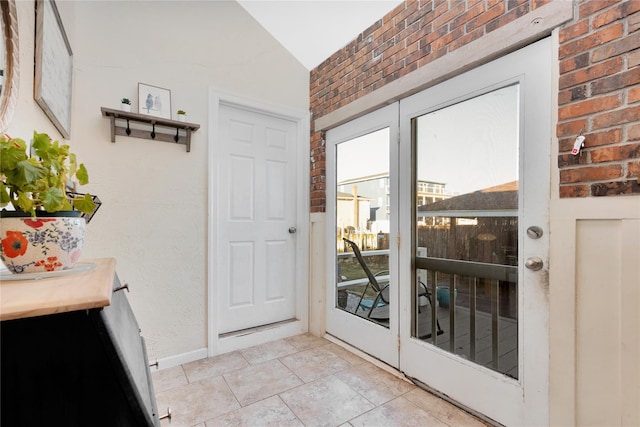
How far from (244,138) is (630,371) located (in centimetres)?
271

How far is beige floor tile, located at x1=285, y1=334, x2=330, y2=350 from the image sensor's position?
102 inches

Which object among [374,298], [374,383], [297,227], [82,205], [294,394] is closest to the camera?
[82,205]

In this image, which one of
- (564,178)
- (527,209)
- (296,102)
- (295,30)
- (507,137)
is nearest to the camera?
(564,178)

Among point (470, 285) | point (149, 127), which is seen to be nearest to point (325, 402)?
point (470, 285)

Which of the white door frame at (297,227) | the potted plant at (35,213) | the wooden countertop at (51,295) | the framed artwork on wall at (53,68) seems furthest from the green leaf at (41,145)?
the white door frame at (297,227)

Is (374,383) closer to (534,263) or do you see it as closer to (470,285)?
(470,285)

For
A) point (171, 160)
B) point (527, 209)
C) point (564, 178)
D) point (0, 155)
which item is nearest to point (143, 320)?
point (171, 160)

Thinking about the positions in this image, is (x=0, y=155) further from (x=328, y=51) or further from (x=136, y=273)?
(x=328, y=51)

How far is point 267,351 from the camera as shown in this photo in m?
2.50

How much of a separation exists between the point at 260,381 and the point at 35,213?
1.80 m

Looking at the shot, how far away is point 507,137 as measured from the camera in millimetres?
1586

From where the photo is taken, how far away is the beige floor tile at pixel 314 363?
212cm

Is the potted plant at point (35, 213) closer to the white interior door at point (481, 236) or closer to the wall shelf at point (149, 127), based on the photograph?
the wall shelf at point (149, 127)

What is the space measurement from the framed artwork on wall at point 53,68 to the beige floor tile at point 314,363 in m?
2.06
